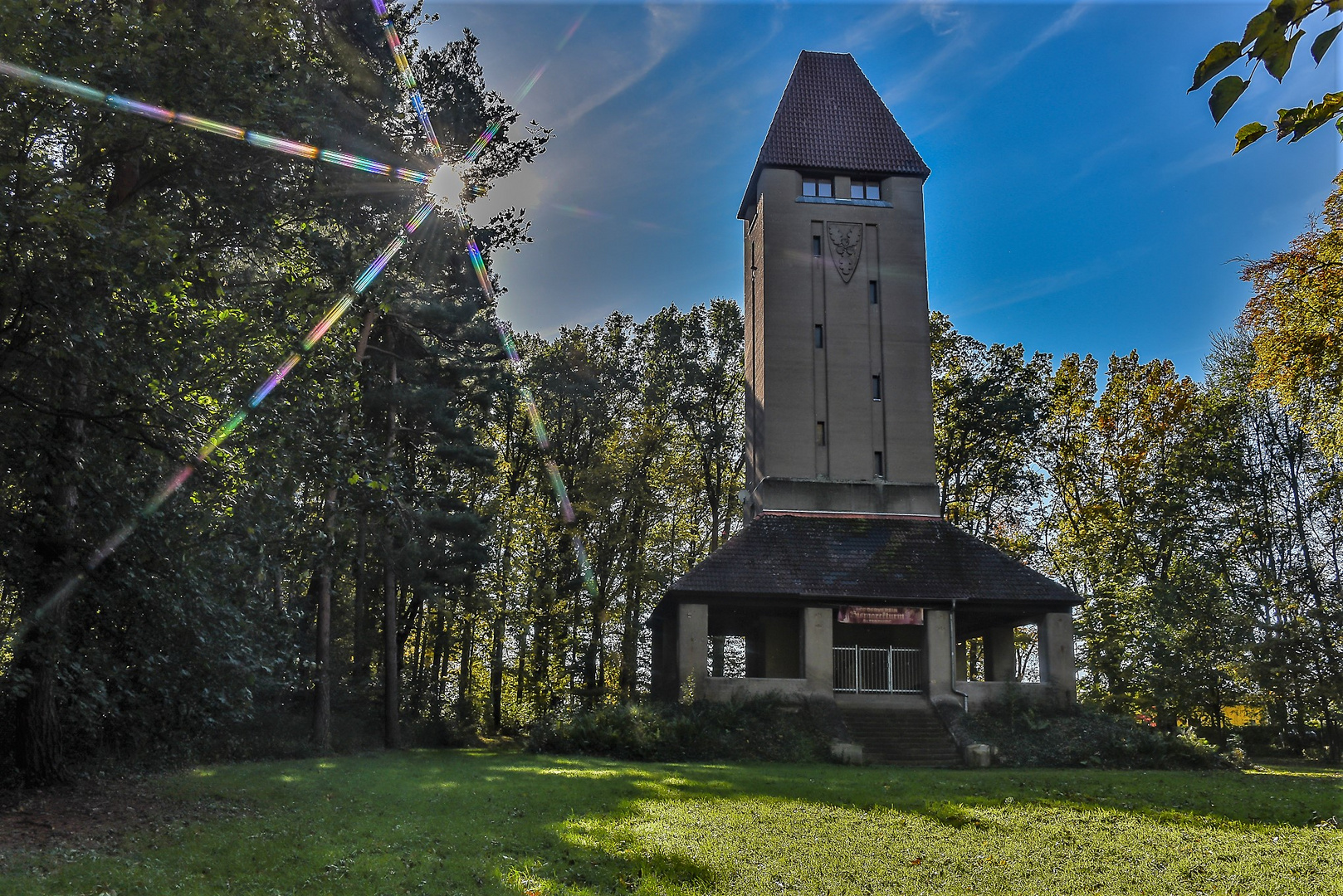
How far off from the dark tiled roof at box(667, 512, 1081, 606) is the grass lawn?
399 inches

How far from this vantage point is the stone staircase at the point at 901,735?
2156 centimetres

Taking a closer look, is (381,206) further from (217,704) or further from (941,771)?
Result: (941,771)

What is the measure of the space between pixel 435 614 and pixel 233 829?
96.2 ft

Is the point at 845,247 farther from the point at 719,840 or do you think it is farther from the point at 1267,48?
the point at 1267,48

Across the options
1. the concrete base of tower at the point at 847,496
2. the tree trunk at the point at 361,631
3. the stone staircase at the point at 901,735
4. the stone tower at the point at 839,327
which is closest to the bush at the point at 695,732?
the stone staircase at the point at 901,735

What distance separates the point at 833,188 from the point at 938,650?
16.7m

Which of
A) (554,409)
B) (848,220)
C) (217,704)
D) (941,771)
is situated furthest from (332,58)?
(554,409)

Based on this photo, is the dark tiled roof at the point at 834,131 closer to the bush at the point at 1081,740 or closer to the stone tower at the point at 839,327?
the stone tower at the point at 839,327

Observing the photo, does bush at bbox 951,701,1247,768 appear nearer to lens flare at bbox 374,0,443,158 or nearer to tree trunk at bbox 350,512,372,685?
lens flare at bbox 374,0,443,158

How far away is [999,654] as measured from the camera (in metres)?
30.4

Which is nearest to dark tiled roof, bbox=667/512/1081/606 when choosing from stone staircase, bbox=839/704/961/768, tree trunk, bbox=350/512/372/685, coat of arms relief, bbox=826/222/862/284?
stone staircase, bbox=839/704/961/768

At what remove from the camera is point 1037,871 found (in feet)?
27.1

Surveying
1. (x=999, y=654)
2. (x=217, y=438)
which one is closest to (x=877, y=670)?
(x=999, y=654)

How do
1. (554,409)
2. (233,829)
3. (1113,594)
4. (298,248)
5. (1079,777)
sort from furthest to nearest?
(554,409), (1113,594), (1079,777), (298,248), (233,829)
